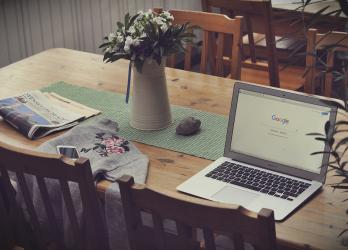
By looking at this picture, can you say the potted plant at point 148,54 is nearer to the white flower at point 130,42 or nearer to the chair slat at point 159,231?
the white flower at point 130,42

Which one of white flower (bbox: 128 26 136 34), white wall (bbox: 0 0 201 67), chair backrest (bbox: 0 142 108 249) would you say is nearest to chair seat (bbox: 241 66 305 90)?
white wall (bbox: 0 0 201 67)

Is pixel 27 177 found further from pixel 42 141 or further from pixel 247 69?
pixel 247 69

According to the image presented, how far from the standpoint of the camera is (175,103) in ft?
7.71

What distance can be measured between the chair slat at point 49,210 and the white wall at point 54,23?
1851 millimetres

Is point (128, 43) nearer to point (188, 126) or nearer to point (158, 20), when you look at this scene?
point (158, 20)

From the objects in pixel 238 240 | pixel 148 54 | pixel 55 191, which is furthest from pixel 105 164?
pixel 238 240

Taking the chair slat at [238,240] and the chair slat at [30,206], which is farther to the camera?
the chair slat at [30,206]

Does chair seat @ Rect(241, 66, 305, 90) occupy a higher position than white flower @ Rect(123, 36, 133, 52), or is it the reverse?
white flower @ Rect(123, 36, 133, 52)

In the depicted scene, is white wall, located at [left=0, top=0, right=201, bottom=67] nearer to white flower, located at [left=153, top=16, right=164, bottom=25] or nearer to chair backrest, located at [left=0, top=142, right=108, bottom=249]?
white flower, located at [left=153, top=16, right=164, bottom=25]

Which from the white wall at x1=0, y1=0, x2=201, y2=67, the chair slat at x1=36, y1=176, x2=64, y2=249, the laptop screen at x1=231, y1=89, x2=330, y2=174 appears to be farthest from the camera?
the white wall at x1=0, y1=0, x2=201, y2=67

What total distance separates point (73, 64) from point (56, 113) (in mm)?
557

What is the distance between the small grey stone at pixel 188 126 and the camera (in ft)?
6.85

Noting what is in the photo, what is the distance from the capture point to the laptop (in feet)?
5.65

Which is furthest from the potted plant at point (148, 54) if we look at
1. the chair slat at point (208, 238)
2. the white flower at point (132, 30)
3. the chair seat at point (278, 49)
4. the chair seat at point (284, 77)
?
the chair seat at point (278, 49)
